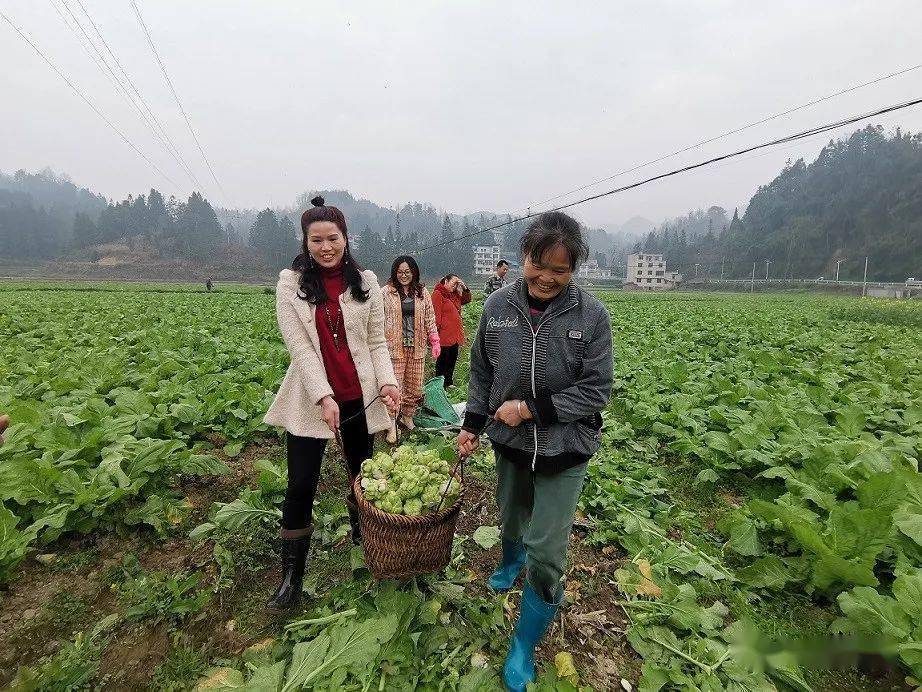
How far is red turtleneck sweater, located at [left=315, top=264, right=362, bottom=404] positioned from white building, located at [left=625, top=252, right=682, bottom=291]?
295ft

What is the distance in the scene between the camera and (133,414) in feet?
14.3

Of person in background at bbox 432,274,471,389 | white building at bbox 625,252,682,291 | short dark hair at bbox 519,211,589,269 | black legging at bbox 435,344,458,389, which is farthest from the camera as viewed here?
white building at bbox 625,252,682,291

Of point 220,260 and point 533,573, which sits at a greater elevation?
point 220,260

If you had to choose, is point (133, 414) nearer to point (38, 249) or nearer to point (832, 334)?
point (832, 334)

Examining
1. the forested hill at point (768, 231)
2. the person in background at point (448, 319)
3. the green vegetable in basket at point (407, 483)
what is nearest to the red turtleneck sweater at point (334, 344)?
the green vegetable in basket at point (407, 483)

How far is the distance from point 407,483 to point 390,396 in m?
0.55

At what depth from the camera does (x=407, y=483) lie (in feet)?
8.14

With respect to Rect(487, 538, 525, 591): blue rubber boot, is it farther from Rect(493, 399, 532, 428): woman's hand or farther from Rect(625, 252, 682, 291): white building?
Rect(625, 252, 682, 291): white building

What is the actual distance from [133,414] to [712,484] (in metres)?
5.47

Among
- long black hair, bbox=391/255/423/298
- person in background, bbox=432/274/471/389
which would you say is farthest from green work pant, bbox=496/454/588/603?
person in background, bbox=432/274/471/389

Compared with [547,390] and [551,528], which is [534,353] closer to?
[547,390]

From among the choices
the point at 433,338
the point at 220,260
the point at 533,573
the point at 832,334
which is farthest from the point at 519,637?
the point at 220,260

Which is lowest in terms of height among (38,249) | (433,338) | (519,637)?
(519,637)

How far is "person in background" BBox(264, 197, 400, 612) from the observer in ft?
8.30
